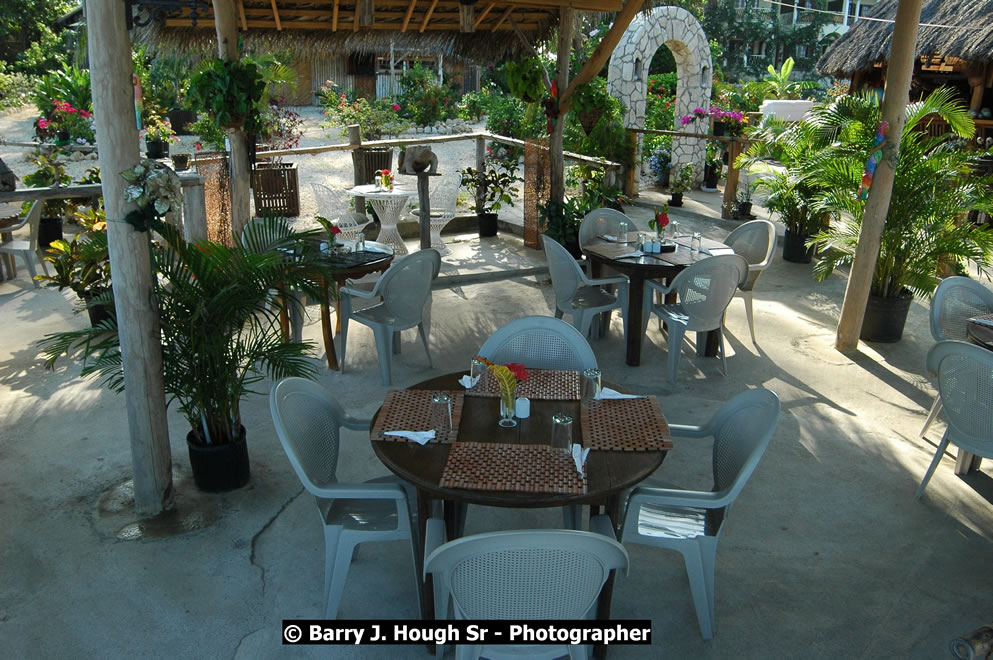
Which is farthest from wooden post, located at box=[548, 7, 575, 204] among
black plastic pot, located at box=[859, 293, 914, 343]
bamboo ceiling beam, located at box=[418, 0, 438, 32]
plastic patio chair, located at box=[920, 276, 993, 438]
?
plastic patio chair, located at box=[920, 276, 993, 438]

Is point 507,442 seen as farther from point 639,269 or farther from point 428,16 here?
point 428,16

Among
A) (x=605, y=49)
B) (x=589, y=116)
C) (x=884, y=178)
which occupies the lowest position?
(x=884, y=178)

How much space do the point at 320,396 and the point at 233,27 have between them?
13.3ft

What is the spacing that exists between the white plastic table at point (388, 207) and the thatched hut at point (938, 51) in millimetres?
6564

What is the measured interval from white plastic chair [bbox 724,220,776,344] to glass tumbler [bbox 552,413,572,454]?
11.4 feet

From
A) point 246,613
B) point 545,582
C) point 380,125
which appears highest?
point 380,125

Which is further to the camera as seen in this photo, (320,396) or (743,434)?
(320,396)

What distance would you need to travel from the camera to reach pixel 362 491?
2797 mm

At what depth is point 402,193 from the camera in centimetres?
807

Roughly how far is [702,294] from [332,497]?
3.09 metres

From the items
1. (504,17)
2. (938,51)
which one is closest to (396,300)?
(504,17)

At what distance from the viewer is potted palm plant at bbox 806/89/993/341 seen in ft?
18.0

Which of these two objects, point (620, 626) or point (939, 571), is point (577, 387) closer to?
point (620, 626)

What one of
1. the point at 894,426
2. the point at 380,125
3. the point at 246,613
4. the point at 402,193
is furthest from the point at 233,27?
the point at 380,125
